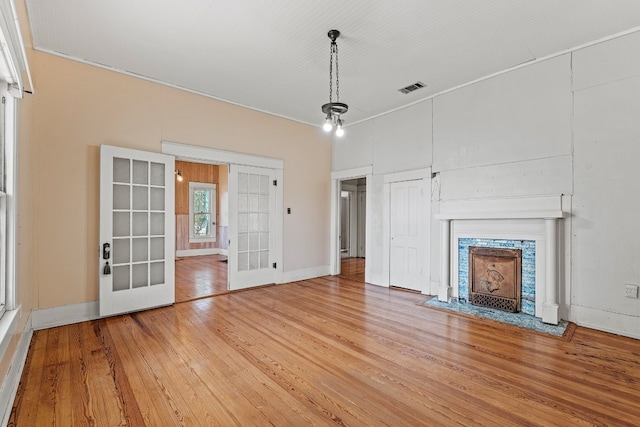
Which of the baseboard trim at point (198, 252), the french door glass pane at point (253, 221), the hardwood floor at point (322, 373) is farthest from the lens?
the baseboard trim at point (198, 252)

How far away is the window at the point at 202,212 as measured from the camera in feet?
33.1

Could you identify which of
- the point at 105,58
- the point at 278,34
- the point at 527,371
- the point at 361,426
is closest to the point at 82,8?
the point at 105,58

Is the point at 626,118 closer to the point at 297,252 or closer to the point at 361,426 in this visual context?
the point at 361,426

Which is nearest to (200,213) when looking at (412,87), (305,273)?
(305,273)

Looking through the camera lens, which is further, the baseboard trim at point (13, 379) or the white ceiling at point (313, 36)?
the white ceiling at point (313, 36)

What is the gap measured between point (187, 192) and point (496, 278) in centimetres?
907

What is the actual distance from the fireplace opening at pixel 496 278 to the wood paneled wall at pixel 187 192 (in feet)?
26.4

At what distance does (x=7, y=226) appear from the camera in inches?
92.9

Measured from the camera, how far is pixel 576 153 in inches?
146

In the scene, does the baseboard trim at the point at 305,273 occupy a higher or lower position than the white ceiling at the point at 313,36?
lower

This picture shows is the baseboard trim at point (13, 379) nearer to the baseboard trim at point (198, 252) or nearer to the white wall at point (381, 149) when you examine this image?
the white wall at point (381, 149)

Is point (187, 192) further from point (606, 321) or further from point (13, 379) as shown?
point (606, 321)

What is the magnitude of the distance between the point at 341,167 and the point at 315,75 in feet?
8.51

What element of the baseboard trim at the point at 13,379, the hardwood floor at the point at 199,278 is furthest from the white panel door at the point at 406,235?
the baseboard trim at the point at 13,379
